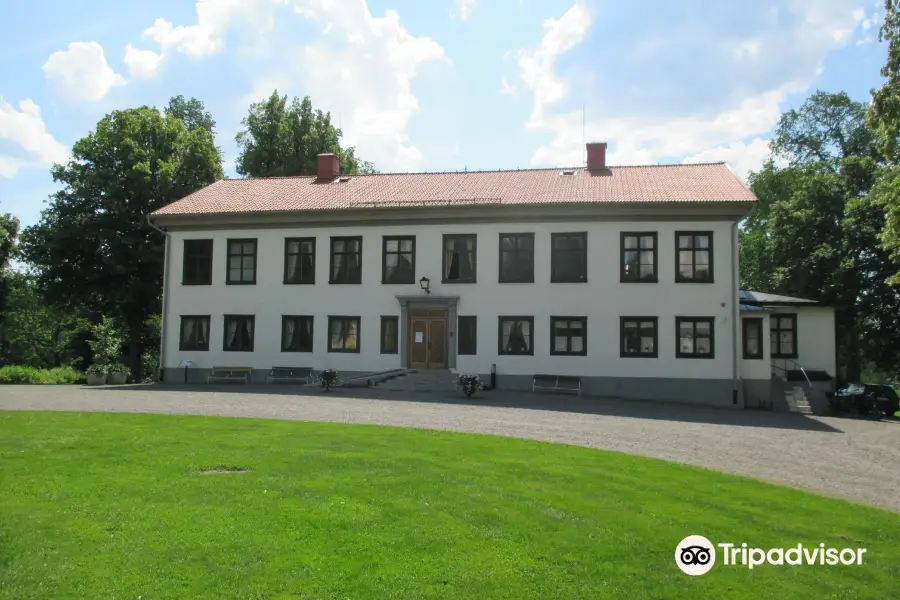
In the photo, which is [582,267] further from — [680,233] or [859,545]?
[859,545]

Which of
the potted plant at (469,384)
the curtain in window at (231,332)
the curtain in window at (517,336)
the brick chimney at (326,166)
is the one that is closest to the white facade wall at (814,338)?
the curtain in window at (517,336)

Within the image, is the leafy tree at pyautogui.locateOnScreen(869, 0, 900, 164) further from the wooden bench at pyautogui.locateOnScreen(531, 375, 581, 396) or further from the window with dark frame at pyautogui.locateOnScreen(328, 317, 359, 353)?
the window with dark frame at pyautogui.locateOnScreen(328, 317, 359, 353)

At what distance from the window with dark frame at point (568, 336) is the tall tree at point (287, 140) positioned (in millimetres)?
25751

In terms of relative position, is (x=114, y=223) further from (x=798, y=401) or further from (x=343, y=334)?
(x=798, y=401)

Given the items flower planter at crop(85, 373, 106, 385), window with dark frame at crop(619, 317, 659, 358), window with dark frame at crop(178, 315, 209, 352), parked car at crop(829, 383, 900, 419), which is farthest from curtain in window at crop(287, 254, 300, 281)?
parked car at crop(829, 383, 900, 419)

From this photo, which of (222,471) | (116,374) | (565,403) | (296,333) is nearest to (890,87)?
(565,403)

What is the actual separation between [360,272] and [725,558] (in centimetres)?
2323

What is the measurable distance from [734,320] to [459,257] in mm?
10435

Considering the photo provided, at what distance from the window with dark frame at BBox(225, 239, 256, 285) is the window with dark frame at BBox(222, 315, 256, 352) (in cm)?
150

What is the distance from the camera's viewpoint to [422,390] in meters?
25.9

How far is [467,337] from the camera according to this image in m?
27.7

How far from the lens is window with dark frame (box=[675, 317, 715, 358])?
85.2 feet

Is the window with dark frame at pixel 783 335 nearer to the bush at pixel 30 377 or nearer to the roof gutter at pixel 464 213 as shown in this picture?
the roof gutter at pixel 464 213

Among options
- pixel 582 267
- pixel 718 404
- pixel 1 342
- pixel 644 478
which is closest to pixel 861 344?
pixel 718 404
